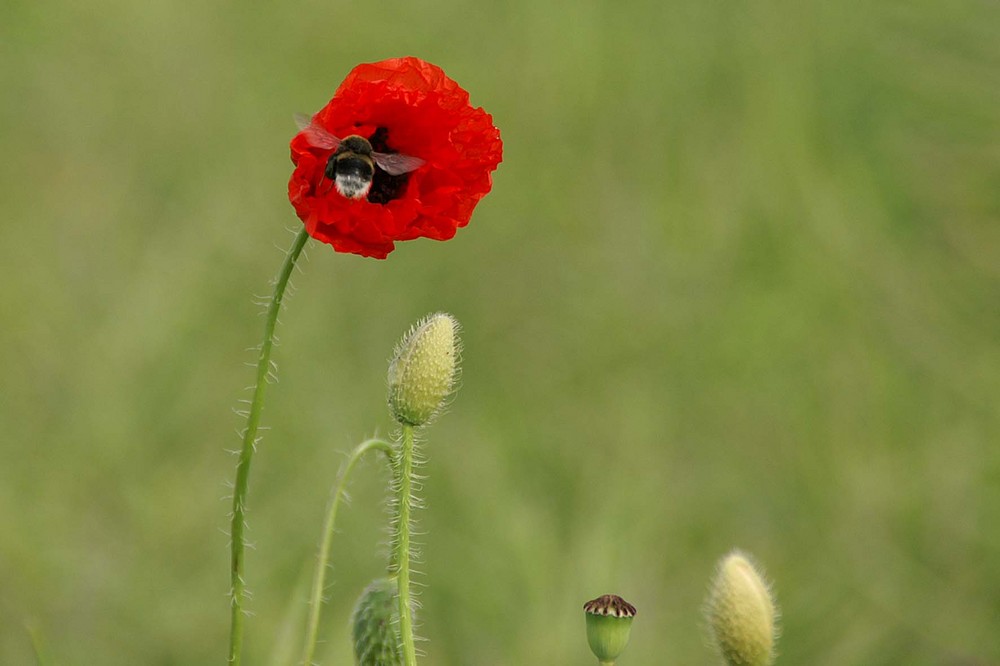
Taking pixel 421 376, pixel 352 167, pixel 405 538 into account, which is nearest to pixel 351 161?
pixel 352 167

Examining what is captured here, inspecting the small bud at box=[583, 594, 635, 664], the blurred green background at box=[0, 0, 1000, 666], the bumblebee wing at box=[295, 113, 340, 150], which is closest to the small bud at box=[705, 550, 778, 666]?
the small bud at box=[583, 594, 635, 664]

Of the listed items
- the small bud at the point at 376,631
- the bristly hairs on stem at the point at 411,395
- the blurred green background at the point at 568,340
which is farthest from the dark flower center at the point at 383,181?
the blurred green background at the point at 568,340

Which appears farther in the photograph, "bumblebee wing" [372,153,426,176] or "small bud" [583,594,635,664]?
"bumblebee wing" [372,153,426,176]

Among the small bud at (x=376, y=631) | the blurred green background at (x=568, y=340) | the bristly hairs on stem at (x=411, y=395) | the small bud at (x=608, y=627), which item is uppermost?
the blurred green background at (x=568, y=340)

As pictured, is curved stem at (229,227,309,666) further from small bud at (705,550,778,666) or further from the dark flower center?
small bud at (705,550,778,666)

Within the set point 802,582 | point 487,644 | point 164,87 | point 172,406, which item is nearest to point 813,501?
point 802,582

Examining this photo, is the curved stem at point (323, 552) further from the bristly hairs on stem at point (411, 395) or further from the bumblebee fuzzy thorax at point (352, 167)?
the bumblebee fuzzy thorax at point (352, 167)

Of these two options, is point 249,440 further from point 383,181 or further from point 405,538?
point 383,181
